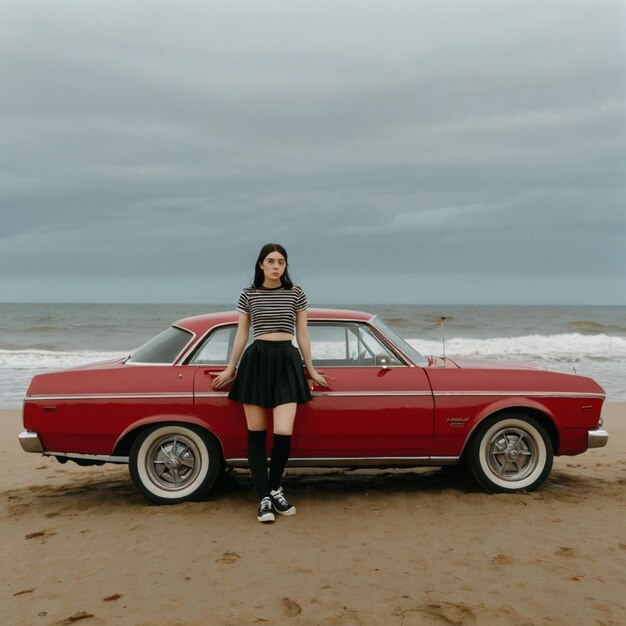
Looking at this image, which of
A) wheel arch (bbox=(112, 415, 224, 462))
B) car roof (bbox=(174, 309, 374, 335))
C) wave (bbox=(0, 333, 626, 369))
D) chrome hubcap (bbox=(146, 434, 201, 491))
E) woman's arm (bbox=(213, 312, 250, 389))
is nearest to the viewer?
woman's arm (bbox=(213, 312, 250, 389))

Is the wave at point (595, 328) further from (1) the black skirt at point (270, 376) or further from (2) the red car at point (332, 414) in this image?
(1) the black skirt at point (270, 376)

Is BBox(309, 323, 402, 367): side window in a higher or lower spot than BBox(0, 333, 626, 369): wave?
higher

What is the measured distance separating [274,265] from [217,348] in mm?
997

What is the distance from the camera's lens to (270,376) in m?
4.66

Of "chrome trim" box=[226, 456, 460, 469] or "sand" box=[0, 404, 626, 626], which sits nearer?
"sand" box=[0, 404, 626, 626]

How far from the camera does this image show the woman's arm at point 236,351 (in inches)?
189

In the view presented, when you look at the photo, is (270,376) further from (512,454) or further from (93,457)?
(512,454)

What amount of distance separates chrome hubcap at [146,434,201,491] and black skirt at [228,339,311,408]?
67 centimetres

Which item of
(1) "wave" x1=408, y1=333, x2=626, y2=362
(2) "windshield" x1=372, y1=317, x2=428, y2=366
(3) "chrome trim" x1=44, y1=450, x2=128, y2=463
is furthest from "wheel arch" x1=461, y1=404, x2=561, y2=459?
(1) "wave" x1=408, y1=333, x2=626, y2=362

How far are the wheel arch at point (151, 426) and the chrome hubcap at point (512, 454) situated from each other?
2124 millimetres

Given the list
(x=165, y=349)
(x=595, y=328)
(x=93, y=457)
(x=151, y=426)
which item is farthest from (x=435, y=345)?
(x=93, y=457)

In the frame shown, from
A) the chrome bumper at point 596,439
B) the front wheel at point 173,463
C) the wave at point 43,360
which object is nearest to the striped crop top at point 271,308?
the front wheel at point 173,463

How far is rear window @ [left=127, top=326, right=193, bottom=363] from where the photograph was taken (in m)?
5.22

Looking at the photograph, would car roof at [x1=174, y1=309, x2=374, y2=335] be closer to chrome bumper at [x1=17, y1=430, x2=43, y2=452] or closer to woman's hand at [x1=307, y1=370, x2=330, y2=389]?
woman's hand at [x1=307, y1=370, x2=330, y2=389]
